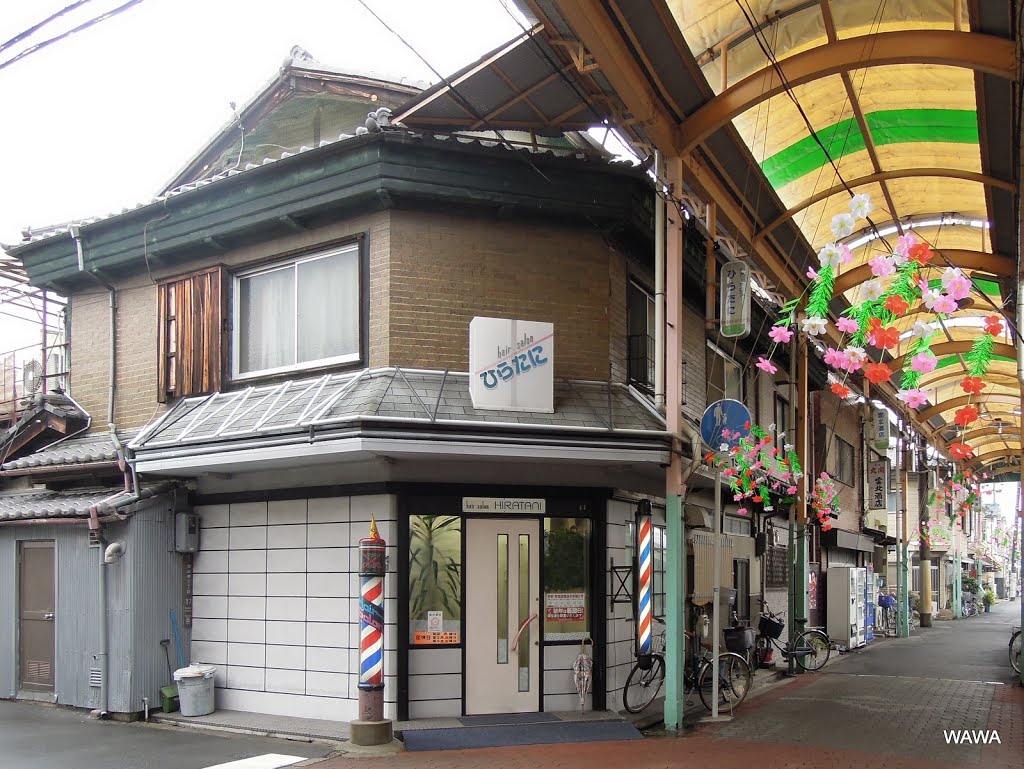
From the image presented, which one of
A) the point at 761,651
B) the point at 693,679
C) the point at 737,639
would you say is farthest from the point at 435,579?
the point at 761,651

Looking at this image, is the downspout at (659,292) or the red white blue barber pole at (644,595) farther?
the red white blue barber pole at (644,595)

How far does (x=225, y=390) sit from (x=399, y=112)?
15.2 feet

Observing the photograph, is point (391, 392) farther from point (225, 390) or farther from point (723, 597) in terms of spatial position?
point (723, 597)

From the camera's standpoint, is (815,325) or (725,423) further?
(725,423)

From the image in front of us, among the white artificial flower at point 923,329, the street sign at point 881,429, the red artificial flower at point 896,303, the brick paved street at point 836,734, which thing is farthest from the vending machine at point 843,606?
the red artificial flower at point 896,303

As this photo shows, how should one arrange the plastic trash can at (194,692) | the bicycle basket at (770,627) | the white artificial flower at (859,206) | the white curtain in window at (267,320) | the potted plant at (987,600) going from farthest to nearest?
the potted plant at (987,600), the bicycle basket at (770,627), the white curtain in window at (267,320), the plastic trash can at (194,692), the white artificial flower at (859,206)

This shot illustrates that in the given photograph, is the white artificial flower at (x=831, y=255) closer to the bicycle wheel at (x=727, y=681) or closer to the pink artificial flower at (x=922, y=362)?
the pink artificial flower at (x=922, y=362)

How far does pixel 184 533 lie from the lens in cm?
1263

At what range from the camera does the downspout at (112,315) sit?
14.0 metres

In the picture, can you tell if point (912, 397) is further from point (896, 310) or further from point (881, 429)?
point (881, 429)

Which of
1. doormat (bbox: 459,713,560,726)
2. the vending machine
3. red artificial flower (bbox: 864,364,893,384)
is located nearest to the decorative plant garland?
red artificial flower (bbox: 864,364,893,384)

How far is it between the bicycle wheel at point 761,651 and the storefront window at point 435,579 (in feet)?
28.3

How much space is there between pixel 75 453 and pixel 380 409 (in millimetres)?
5819

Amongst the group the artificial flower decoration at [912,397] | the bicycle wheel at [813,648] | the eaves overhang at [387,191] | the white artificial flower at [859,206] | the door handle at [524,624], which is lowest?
the bicycle wheel at [813,648]
